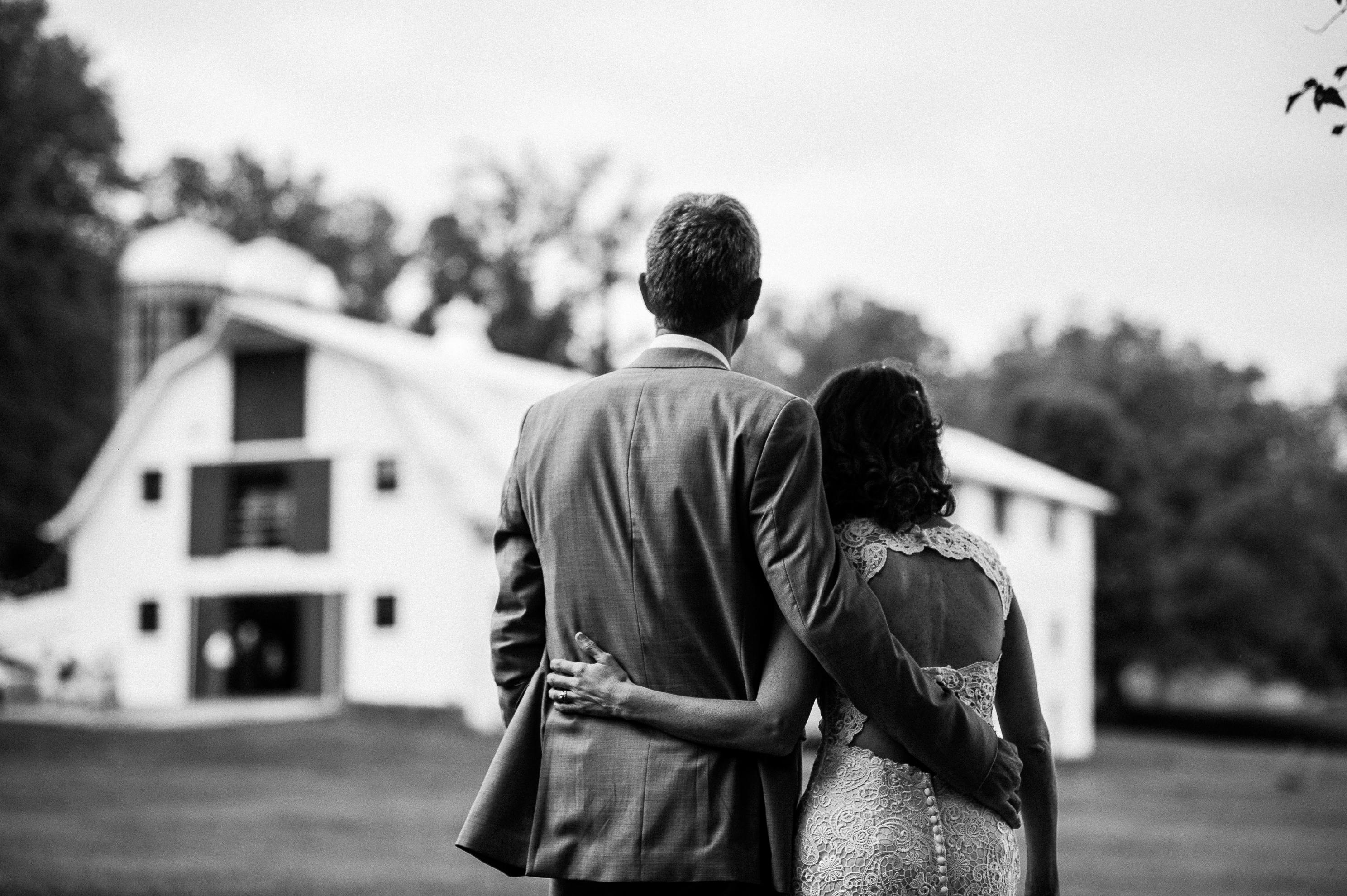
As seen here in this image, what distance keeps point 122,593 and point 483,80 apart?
21235 millimetres

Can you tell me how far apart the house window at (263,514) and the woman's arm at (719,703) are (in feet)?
103

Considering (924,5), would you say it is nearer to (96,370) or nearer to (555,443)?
(555,443)

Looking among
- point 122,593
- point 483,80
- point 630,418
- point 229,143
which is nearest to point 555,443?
point 630,418

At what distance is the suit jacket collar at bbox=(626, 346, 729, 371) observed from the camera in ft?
11.6

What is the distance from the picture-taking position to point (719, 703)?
3316 millimetres

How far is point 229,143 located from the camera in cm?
6197

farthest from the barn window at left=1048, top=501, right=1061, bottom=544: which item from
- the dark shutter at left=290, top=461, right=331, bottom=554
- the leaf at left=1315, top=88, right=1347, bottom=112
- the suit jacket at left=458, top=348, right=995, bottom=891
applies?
the suit jacket at left=458, top=348, right=995, bottom=891

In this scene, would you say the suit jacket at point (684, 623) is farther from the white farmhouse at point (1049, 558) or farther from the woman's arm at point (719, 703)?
the white farmhouse at point (1049, 558)

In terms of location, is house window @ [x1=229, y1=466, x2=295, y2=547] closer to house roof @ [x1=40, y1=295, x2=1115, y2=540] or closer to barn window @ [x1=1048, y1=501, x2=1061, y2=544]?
house roof @ [x1=40, y1=295, x2=1115, y2=540]

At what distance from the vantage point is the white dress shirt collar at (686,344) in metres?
3.55

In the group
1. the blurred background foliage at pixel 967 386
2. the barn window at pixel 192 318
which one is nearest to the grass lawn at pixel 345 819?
the blurred background foliage at pixel 967 386

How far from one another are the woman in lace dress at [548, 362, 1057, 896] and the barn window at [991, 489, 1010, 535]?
35.3 metres

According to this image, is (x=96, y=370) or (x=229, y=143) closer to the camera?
(x=96, y=370)

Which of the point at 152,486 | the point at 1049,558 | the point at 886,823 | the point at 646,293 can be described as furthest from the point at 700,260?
the point at 1049,558
